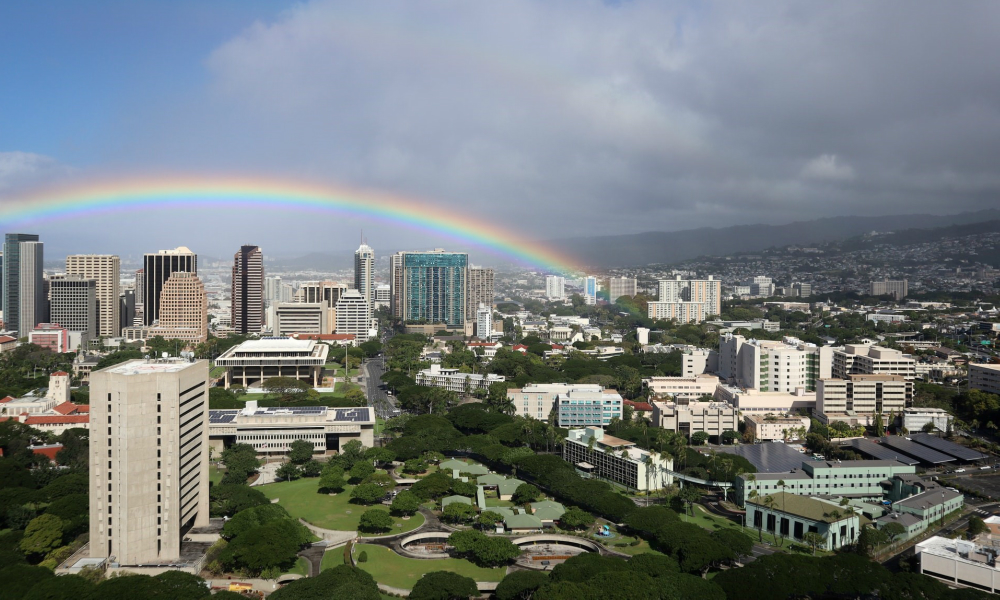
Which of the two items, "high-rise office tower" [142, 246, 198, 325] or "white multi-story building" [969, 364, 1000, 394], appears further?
"high-rise office tower" [142, 246, 198, 325]

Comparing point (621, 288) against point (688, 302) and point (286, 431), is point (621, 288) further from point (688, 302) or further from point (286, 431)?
point (286, 431)

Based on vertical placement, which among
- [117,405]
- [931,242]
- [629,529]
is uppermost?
[931,242]

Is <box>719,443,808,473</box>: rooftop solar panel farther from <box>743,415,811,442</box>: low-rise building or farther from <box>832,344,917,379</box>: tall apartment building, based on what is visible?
<box>832,344,917,379</box>: tall apartment building

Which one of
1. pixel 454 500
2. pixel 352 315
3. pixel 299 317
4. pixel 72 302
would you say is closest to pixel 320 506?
pixel 454 500

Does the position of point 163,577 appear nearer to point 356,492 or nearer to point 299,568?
point 299,568

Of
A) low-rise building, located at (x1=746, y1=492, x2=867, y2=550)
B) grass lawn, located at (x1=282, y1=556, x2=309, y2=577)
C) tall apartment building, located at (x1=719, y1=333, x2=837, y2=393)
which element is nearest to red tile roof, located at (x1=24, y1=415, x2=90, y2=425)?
grass lawn, located at (x1=282, y1=556, x2=309, y2=577)

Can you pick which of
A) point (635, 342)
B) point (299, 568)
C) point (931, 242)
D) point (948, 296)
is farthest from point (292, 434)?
point (931, 242)

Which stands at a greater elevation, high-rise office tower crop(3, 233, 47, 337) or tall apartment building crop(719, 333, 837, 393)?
high-rise office tower crop(3, 233, 47, 337)
